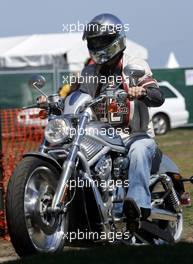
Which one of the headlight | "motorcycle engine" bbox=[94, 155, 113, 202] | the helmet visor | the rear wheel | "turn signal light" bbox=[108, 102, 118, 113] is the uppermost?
the rear wheel

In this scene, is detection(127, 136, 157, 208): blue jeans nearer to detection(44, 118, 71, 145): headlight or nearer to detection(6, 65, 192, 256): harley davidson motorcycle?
detection(6, 65, 192, 256): harley davidson motorcycle

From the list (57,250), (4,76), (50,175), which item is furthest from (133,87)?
(4,76)

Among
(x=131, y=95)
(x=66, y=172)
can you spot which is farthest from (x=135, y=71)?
(x=66, y=172)

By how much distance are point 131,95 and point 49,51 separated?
23.3 m

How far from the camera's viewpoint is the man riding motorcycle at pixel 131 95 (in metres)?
7.11

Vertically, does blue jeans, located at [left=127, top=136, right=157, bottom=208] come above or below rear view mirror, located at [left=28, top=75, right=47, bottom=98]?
below

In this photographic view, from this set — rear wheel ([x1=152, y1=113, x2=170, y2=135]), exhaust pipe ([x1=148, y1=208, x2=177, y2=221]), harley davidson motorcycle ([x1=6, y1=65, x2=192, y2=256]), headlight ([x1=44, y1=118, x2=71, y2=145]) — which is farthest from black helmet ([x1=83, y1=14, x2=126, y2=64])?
rear wheel ([x1=152, y1=113, x2=170, y2=135])

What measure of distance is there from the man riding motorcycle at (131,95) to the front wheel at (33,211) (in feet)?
2.10

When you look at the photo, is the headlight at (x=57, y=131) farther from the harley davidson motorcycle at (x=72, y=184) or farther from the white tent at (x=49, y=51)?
the white tent at (x=49, y=51)

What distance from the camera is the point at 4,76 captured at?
82.1 ft

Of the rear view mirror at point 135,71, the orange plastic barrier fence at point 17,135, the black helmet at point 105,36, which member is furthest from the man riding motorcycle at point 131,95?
the orange plastic barrier fence at point 17,135

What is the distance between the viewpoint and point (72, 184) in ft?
22.3

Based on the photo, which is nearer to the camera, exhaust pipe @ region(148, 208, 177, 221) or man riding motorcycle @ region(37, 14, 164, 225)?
man riding motorcycle @ region(37, 14, 164, 225)

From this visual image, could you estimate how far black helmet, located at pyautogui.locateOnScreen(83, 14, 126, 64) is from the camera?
7.23 m
